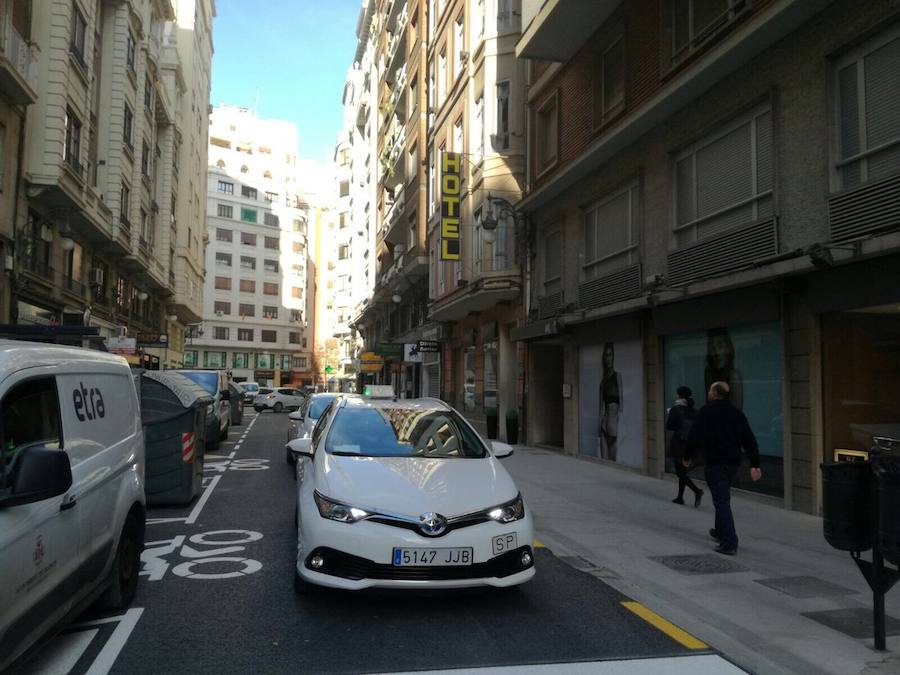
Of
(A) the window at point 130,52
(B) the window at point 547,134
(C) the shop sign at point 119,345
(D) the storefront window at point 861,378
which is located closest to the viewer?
(D) the storefront window at point 861,378

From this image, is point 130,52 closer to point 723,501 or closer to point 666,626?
point 723,501

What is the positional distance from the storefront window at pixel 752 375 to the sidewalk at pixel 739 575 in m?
0.54

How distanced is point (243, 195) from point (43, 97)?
6306 cm

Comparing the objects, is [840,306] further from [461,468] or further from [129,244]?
[129,244]

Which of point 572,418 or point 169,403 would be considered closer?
point 169,403

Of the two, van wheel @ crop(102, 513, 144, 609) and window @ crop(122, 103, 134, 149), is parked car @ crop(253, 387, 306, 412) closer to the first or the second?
window @ crop(122, 103, 134, 149)

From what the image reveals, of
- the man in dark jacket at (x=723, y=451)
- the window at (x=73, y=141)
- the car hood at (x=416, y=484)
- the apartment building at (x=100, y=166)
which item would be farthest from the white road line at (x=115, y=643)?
the window at (x=73, y=141)

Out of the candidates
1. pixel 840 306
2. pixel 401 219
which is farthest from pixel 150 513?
pixel 401 219

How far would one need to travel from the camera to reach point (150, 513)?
860cm

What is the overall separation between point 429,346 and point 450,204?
8.13m

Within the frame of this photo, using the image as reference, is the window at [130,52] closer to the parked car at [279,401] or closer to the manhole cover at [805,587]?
the parked car at [279,401]

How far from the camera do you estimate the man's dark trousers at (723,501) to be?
22.2ft

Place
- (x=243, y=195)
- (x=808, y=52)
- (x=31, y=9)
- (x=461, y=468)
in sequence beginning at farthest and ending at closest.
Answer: (x=243, y=195) → (x=31, y=9) → (x=808, y=52) → (x=461, y=468)

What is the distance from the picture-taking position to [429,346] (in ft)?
96.8
